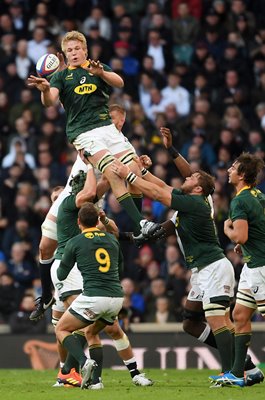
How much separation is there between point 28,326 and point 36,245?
2.19 metres

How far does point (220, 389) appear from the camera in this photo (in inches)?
511

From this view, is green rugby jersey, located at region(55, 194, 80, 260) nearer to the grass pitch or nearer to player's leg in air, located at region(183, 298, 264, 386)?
player's leg in air, located at region(183, 298, 264, 386)

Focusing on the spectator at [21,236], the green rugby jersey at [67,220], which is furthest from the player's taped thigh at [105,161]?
the spectator at [21,236]

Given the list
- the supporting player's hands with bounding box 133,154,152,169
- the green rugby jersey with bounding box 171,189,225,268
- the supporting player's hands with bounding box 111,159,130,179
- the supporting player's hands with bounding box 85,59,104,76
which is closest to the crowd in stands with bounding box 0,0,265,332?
the supporting player's hands with bounding box 133,154,152,169

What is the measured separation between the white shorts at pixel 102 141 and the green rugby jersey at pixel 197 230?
826mm

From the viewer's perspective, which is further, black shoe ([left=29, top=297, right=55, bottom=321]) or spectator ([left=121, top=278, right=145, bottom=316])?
spectator ([left=121, top=278, right=145, bottom=316])

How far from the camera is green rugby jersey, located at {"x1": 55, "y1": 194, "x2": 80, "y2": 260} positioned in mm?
14141

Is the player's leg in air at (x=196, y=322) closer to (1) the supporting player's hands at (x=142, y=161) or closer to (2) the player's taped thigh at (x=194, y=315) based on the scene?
(2) the player's taped thigh at (x=194, y=315)

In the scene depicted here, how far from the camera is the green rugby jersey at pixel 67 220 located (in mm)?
14141

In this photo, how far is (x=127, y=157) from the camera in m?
14.0

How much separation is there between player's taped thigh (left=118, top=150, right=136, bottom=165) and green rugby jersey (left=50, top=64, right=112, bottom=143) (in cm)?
42

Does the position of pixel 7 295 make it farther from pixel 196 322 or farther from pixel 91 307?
pixel 91 307

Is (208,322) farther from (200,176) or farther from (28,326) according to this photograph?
(28,326)

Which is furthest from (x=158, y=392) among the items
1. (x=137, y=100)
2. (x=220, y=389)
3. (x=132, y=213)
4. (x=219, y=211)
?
(x=137, y=100)
